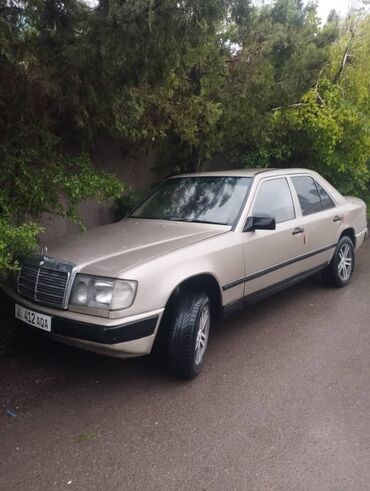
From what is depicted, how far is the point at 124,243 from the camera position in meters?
3.94

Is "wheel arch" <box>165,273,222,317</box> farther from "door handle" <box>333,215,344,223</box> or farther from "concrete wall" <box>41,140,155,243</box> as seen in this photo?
"concrete wall" <box>41,140,155,243</box>

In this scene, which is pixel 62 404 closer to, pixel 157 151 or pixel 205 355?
pixel 205 355

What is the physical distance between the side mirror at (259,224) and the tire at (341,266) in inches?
77.9

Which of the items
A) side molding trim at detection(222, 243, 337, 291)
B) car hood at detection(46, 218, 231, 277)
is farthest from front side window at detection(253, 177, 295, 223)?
car hood at detection(46, 218, 231, 277)

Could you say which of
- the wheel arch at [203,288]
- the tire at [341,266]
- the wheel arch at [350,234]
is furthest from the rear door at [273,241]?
the wheel arch at [350,234]

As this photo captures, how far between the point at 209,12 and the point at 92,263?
6.82ft

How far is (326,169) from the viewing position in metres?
9.10

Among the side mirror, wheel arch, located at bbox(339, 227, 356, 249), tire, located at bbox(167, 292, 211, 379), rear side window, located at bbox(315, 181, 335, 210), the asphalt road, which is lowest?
the asphalt road

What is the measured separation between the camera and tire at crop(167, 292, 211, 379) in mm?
3518

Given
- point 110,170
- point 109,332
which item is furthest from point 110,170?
point 109,332

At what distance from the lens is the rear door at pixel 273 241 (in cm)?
429

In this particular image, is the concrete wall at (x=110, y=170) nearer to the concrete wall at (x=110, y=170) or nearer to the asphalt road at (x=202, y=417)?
the concrete wall at (x=110, y=170)

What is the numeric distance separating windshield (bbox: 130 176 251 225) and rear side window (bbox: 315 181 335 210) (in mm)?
1387

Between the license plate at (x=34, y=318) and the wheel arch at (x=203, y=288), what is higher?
the wheel arch at (x=203, y=288)
